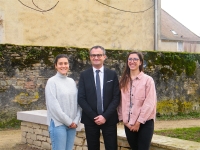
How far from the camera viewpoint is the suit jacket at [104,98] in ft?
14.2

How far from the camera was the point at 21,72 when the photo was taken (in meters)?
9.95

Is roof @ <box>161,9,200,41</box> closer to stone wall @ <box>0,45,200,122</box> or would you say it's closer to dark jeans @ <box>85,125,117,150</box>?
stone wall @ <box>0,45,200,122</box>

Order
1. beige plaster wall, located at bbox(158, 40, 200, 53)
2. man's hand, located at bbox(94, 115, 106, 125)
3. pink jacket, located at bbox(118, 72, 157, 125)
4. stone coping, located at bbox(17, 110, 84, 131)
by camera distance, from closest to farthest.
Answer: pink jacket, located at bbox(118, 72, 157, 125), man's hand, located at bbox(94, 115, 106, 125), stone coping, located at bbox(17, 110, 84, 131), beige plaster wall, located at bbox(158, 40, 200, 53)

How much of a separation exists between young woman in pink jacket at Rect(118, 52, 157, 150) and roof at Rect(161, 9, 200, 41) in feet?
71.4

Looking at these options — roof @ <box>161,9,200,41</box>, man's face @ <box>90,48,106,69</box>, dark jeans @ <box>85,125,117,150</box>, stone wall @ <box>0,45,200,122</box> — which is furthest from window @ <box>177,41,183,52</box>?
dark jeans @ <box>85,125,117,150</box>

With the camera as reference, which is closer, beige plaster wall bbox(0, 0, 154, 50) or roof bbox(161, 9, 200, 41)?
beige plaster wall bbox(0, 0, 154, 50)

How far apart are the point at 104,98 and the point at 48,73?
6114 millimetres

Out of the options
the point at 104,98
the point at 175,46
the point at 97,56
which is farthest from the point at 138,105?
the point at 175,46

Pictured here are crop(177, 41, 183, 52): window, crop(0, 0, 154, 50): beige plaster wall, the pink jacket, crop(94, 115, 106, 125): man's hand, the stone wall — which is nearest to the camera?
the pink jacket

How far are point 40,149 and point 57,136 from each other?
107 inches

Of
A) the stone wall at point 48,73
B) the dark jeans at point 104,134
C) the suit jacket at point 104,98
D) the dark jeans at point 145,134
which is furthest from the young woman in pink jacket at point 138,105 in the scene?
the stone wall at point 48,73

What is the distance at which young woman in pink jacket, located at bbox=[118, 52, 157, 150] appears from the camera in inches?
163

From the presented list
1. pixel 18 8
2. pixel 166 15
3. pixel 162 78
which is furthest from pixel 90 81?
pixel 166 15

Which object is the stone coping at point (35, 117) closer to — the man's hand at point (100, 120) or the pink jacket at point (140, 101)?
the man's hand at point (100, 120)
